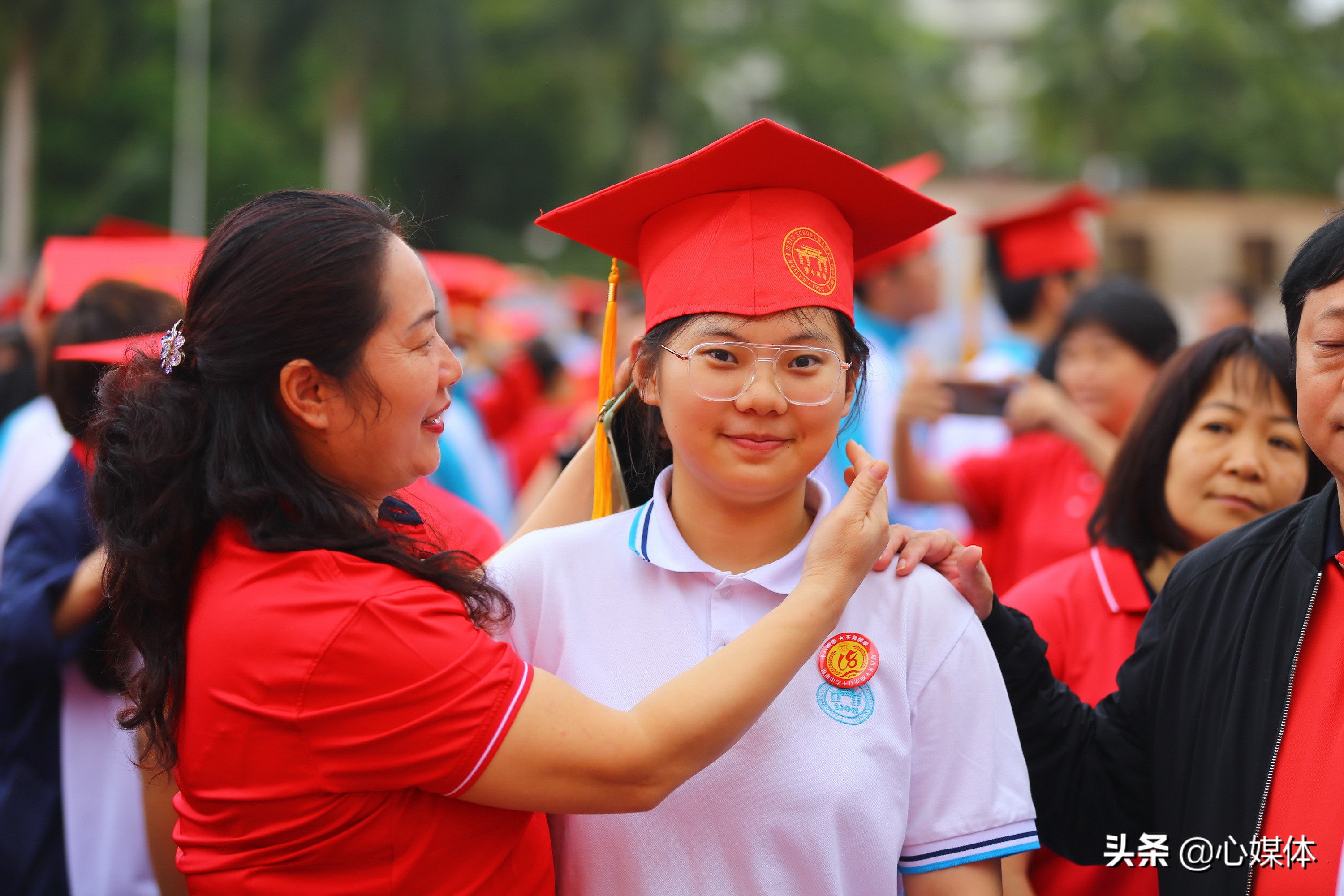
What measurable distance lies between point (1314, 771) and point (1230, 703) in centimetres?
16

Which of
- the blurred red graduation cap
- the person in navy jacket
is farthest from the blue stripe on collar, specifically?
the blurred red graduation cap

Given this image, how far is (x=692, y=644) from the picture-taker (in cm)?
195

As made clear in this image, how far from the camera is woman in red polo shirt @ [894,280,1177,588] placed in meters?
3.80

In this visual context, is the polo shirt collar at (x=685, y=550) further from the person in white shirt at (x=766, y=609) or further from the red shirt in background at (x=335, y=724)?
the red shirt in background at (x=335, y=724)

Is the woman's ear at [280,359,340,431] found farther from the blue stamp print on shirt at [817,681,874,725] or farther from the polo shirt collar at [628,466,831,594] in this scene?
the blue stamp print on shirt at [817,681,874,725]

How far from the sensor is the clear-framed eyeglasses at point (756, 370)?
1.91 meters

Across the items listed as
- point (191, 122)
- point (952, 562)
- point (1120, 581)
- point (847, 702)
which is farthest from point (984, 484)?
A: point (191, 122)

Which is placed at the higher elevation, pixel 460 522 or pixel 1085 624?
pixel 460 522

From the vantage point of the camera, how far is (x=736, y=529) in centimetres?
207

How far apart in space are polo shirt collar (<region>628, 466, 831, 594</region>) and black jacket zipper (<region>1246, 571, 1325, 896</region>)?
80 centimetres

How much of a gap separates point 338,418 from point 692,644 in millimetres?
675

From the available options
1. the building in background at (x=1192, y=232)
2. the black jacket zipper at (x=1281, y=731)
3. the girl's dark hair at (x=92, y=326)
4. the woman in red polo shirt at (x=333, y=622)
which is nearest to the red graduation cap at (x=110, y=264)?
the girl's dark hair at (x=92, y=326)

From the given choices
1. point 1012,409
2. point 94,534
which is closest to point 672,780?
point 94,534

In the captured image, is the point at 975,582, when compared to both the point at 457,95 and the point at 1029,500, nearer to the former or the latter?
the point at 1029,500
